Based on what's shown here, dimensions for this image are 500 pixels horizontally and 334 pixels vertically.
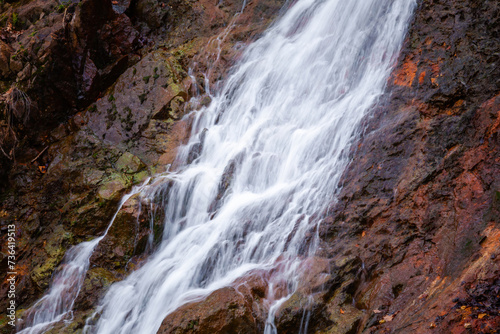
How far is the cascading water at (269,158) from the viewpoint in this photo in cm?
536

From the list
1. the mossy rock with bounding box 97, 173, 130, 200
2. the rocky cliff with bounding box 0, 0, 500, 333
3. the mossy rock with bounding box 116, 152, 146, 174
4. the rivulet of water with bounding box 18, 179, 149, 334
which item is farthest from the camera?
the mossy rock with bounding box 116, 152, 146, 174

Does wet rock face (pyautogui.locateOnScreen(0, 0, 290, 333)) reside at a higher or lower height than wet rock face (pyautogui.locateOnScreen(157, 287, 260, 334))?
higher

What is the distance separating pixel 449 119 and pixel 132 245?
17.7ft

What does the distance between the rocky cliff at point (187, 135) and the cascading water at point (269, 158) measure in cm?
33

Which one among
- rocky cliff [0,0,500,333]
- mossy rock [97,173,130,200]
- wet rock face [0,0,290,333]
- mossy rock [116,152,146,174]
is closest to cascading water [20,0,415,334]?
rocky cliff [0,0,500,333]

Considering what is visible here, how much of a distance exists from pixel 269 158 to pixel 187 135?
6.55 ft

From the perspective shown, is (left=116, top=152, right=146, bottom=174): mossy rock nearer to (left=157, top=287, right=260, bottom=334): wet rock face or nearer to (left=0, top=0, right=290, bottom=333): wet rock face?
(left=0, top=0, right=290, bottom=333): wet rock face

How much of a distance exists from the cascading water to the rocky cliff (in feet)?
1.08

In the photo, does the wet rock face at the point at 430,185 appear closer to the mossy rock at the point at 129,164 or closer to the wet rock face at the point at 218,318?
the wet rock face at the point at 218,318

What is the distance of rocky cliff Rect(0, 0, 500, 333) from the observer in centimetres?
411

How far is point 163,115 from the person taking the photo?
7.62 meters

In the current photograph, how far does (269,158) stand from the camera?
6465 millimetres

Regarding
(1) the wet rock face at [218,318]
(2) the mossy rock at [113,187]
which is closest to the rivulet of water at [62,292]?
(2) the mossy rock at [113,187]

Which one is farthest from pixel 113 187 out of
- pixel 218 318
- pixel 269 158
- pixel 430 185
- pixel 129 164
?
pixel 430 185
